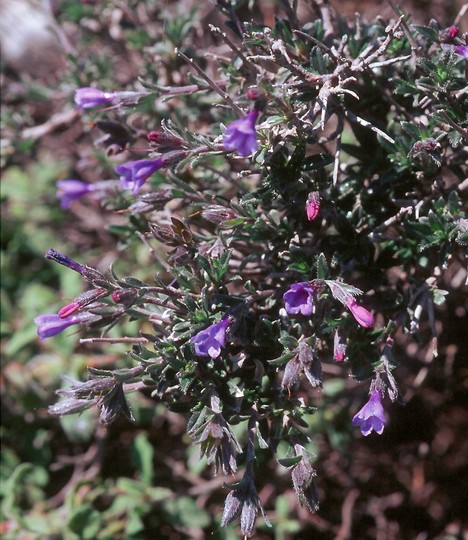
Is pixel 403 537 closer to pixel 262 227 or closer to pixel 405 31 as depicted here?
pixel 262 227

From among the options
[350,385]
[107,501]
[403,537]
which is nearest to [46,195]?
[107,501]

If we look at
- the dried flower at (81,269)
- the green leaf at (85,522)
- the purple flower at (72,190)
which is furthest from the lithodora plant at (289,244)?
the green leaf at (85,522)

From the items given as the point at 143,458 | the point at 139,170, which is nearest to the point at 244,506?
the point at 139,170

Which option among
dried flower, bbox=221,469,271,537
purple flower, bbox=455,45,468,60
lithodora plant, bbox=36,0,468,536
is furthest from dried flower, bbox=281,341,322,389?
purple flower, bbox=455,45,468,60

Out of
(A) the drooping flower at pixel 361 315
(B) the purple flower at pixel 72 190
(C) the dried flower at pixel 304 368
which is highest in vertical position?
(A) the drooping flower at pixel 361 315

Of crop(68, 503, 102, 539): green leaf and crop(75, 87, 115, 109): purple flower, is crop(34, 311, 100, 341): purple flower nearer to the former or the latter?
crop(75, 87, 115, 109): purple flower

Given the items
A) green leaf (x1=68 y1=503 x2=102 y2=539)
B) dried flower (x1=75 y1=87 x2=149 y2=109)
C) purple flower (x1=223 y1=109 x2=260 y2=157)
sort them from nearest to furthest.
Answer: purple flower (x1=223 y1=109 x2=260 y2=157) < dried flower (x1=75 y1=87 x2=149 y2=109) < green leaf (x1=68 y1=503 x2=102 y2=539)

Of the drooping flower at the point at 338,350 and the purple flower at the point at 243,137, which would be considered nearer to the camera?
the purple flower at the point at 243,137

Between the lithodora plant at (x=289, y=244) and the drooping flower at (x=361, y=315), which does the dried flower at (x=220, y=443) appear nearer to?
the lithodora plant at (x=289, y=244)
